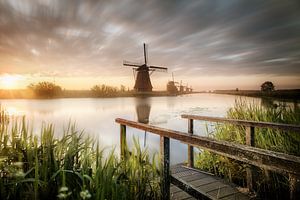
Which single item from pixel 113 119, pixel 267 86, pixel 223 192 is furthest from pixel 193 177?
pixel 267 86

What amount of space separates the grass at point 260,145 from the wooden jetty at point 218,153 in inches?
17.8

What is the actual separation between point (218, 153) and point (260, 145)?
3.27m

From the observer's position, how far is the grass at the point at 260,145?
372 cm

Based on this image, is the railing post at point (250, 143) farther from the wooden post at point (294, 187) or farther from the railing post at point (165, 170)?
the railing post at point (165, 170)

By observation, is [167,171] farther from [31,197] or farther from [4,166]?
[4,166]

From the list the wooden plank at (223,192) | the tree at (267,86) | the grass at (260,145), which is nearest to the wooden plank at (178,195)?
→ the wooden plank at (223,192)

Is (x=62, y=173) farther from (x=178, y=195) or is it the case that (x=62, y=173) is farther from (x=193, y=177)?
(x=193, y=177)

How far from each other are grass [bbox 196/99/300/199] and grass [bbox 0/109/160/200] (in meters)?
2.05

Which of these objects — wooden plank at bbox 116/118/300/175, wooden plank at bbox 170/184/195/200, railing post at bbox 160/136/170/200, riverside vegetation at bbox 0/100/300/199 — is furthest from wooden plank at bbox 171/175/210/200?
wooden plank at bbox 170/184/195/200

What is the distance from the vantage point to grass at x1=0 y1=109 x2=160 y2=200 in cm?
228

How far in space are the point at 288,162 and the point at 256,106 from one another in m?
5.78

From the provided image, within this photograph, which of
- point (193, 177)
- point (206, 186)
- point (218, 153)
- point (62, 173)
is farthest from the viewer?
point (193, 177)

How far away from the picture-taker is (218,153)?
183 cm

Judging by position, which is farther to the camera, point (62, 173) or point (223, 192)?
point (223, 192)
